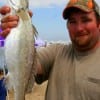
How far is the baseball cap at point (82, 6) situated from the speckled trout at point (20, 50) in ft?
2.90

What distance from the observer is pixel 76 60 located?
4.55 meters

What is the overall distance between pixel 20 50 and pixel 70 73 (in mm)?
886

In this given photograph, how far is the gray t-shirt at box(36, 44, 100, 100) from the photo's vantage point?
436 centimetres

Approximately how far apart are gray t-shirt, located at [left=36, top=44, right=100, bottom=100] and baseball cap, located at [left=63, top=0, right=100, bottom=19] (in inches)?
15.5

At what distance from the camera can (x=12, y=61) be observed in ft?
12.1

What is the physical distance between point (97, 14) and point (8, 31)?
1.17m

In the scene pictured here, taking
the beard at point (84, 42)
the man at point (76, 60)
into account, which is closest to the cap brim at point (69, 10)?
the man at point (76, 60)

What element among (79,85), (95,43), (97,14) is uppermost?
(97,14)

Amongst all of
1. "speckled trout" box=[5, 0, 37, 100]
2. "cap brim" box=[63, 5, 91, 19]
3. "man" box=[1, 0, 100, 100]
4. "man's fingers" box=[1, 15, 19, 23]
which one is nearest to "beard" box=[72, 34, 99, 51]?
"man" box=[1, 0, 100, 100]

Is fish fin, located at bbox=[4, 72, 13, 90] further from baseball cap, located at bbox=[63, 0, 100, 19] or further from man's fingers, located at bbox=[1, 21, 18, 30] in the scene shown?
baseball cap, located at bbox=[63, 0, 100, 19]

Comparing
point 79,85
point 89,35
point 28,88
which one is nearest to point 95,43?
point 89,35

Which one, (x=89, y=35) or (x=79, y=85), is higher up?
(x=89, y=35)

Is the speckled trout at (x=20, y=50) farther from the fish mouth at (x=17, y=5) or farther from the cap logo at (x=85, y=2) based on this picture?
the cap logo at (x=85, y=2)

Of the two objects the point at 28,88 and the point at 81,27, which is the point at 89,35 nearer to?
the point at 81,27
